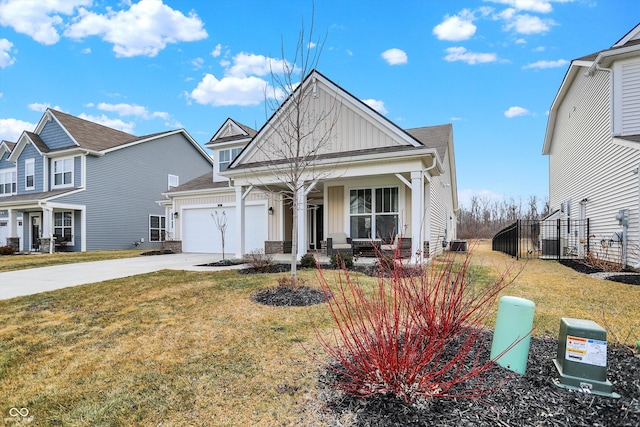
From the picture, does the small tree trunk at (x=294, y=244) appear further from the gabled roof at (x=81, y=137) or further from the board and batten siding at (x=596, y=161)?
the gabled roof at (x=81, y=137)

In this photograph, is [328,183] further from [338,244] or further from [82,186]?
[82,186]

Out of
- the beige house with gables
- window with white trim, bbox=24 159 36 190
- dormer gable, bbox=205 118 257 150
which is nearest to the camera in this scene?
the beige house with gables

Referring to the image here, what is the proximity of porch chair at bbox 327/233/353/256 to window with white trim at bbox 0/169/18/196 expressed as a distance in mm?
22488

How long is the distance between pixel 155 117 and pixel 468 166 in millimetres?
23204

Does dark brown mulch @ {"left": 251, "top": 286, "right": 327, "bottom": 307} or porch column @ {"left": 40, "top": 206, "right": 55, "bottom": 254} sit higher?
porch column @ {"left": 40, "top": 206, "right": 55, "bottom": 254}

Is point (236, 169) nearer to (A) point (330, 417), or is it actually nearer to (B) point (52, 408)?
(B) point (52, 408)

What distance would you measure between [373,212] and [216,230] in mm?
7934

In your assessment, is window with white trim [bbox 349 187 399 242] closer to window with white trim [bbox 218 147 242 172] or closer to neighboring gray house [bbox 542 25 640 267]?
neighboring gray house [bbox 542 25 640 267]

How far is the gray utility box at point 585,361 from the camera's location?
7.57 ft

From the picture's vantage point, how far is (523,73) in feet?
46.4

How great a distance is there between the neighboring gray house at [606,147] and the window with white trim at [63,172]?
2466 centimetres

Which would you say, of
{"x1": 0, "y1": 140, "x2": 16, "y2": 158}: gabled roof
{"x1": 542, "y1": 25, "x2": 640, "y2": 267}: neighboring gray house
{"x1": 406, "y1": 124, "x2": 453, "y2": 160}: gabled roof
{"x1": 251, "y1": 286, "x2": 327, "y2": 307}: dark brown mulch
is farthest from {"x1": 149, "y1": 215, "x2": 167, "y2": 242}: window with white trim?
{"x1": 542, "y1": 25, "x2": 640, "y2": 267}: neighboring gray house

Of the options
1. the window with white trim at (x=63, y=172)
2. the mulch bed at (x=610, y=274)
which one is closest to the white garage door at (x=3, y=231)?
the window with white trim at (x=63, y=172)

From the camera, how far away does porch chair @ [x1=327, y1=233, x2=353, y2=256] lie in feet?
34.6
